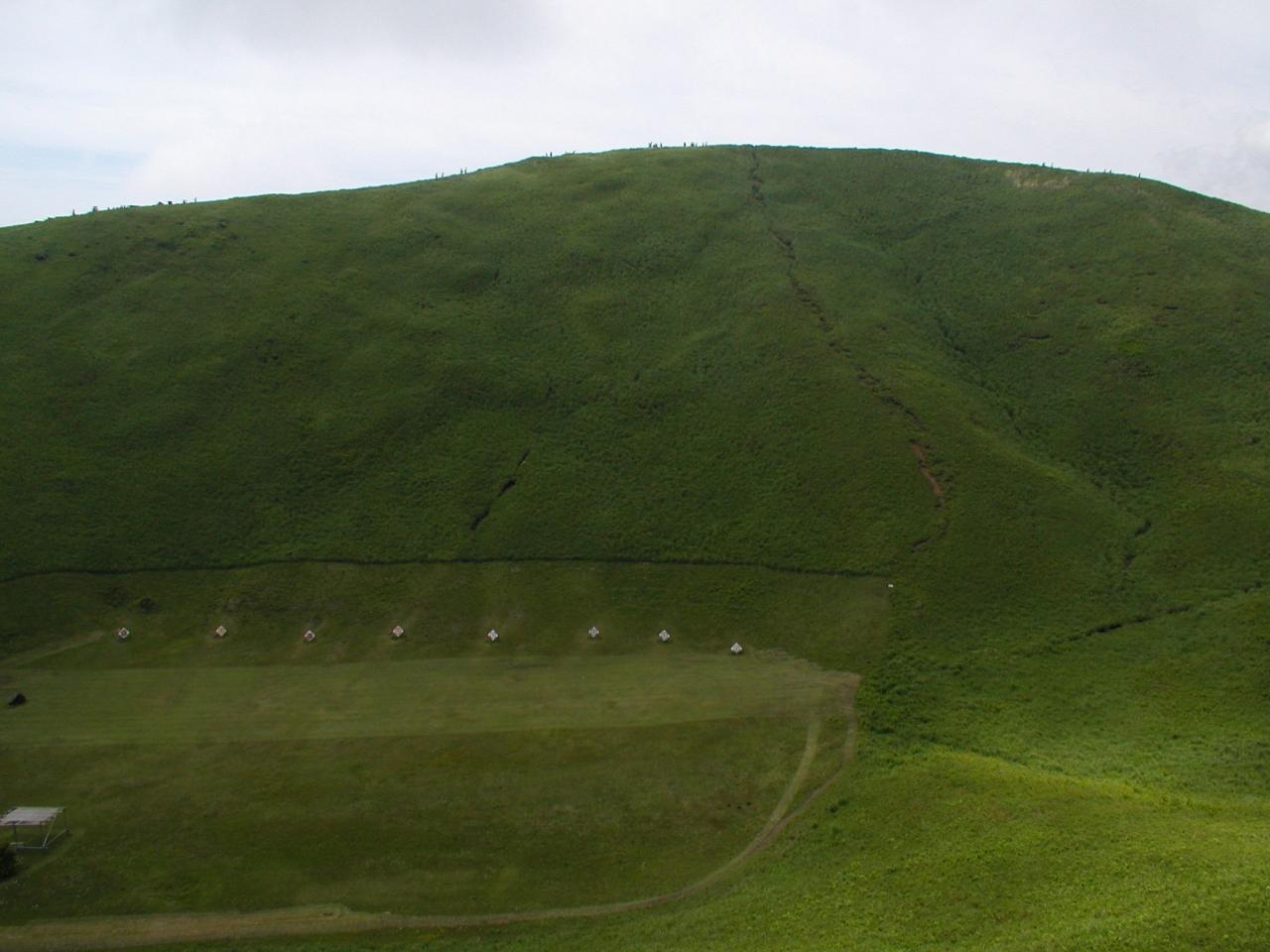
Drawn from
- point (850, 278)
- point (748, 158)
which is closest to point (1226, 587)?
point (850, 278)

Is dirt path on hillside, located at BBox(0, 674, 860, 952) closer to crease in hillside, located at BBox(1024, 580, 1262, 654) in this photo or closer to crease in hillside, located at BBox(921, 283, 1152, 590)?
crease in hillside, located at BBox(1024, 580, 1262, 654)

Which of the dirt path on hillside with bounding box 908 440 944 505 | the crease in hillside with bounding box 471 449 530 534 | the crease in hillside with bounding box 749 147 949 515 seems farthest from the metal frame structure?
the dirt path on hillside with bounding box 908 440 944 505

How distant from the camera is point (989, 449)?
179ft

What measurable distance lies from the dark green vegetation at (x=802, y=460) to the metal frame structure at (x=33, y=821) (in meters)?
1.30

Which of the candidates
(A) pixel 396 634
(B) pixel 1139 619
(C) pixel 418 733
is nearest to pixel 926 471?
(B) pixel 1139 619

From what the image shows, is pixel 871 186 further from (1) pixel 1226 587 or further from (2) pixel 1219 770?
(2) pixel 1219 770

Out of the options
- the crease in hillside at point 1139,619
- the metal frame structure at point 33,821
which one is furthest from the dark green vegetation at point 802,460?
the metal frame structure at point 33,821

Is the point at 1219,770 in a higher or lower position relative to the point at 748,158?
lower

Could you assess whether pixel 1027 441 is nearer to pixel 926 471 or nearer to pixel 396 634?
pixel 926 471

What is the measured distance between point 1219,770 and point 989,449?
2572 centimetres

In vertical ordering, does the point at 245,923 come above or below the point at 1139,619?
below

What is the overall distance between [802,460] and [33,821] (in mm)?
42976

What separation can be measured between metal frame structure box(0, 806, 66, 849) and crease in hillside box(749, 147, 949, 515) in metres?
42.0

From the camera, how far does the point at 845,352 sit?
6394 cm
